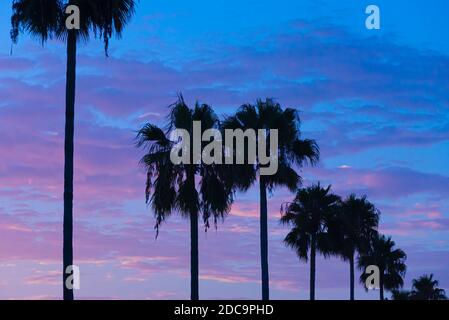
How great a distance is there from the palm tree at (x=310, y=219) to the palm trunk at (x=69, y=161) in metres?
35.0

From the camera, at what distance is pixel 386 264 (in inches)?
3300

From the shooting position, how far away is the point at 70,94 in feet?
94.2

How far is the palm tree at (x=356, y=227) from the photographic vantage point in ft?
229

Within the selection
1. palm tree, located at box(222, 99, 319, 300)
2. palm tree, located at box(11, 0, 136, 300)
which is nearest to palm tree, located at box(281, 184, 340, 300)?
palm tree, located at box(222, 99, 319, 300)

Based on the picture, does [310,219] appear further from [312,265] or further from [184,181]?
[184,181]

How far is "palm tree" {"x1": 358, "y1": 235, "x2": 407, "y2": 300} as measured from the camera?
81062 mm

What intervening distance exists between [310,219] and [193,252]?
24.8 metres

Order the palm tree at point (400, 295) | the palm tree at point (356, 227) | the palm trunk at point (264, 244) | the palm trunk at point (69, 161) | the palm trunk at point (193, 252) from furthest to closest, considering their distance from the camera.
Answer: the palm tree at point (400, 295) < the palm tree at point (356, 227) < the palm trunk at point (264, 244) < the palm trunk at point (193, 252) < the palm trunk at point (69, 161)

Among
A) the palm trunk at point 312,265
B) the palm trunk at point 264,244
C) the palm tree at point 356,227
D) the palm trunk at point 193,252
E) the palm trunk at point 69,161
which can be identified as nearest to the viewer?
the palm trunk at point 69,161

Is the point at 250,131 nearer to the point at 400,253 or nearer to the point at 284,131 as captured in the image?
the point at 284,131

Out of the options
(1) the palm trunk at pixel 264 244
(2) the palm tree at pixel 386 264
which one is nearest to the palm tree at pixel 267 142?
(1) the palm trunk at pixel 264 244

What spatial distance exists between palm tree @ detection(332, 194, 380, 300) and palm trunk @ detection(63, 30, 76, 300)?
136 ft

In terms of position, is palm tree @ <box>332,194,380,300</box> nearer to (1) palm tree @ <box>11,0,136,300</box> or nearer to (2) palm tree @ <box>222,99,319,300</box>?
(2) palm tree @ <box>222,99,319,300</box>

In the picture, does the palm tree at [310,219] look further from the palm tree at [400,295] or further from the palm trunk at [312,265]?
the palm tree at [400,295]
